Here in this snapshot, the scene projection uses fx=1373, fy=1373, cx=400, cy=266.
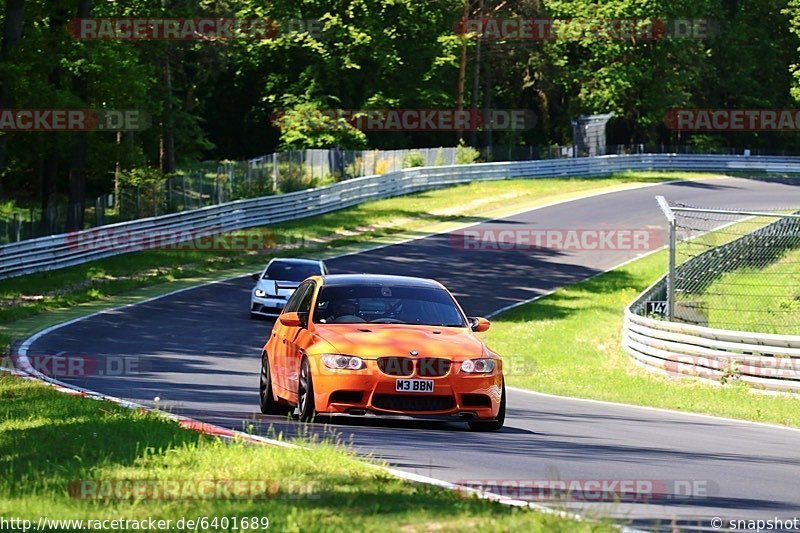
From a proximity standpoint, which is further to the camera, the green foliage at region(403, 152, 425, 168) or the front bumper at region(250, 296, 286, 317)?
the green foliage at region(403, 152, 425, 168)

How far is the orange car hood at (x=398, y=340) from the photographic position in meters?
12.8

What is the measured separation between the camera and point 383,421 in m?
13.9

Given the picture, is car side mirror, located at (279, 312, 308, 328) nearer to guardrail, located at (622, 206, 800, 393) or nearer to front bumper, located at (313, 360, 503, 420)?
front bumper, located at (313, 360, 503, 420)

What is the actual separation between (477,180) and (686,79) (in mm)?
24304

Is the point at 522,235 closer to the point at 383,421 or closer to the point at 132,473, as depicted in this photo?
the point at 383,421

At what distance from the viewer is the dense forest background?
2475 inches

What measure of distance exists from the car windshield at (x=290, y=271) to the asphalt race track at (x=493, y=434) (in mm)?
1218

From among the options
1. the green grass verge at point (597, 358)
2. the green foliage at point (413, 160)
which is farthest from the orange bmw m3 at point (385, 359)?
the green foliage at point (413, 160)

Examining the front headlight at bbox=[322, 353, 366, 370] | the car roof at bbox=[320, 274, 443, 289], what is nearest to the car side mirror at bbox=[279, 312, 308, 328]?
the car roof at bbox=[320, 274, 443, 289]

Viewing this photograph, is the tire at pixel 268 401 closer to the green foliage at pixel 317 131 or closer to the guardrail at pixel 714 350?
the guardrail at pixel 714 350

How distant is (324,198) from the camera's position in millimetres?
53562

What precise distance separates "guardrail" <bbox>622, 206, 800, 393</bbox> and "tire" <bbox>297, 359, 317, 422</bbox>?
920 centimetres

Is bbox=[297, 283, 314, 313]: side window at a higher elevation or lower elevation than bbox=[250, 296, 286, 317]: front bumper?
higher

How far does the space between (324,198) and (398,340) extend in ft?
134
